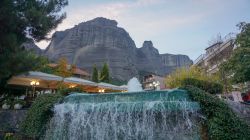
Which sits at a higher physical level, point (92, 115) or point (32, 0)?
point (32, 0)

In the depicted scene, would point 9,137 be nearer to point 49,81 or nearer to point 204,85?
point 49,81

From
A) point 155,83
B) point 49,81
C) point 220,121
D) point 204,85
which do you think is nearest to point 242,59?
point 204,85

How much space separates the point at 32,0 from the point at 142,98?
811 cm

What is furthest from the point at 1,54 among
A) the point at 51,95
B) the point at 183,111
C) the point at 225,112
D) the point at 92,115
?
the point at 225,112

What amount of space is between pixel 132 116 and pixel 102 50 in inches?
2871

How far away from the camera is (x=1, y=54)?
37.1ft

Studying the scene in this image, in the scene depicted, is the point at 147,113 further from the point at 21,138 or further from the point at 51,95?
the point at 21,138

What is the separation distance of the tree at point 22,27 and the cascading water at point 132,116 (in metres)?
2.89

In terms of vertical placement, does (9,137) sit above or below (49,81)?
below

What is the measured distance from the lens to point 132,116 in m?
8.66

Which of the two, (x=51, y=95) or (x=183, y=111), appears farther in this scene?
(x=51, y=95)

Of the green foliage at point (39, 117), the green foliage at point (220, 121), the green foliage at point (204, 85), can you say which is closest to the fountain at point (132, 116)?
the green foliage at point (220, 121)

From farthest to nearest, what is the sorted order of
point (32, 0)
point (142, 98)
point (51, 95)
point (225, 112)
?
point (32, 0)
point (51, 95)
point (142, 98)
point (225, 112)

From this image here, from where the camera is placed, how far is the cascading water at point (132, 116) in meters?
8.18
